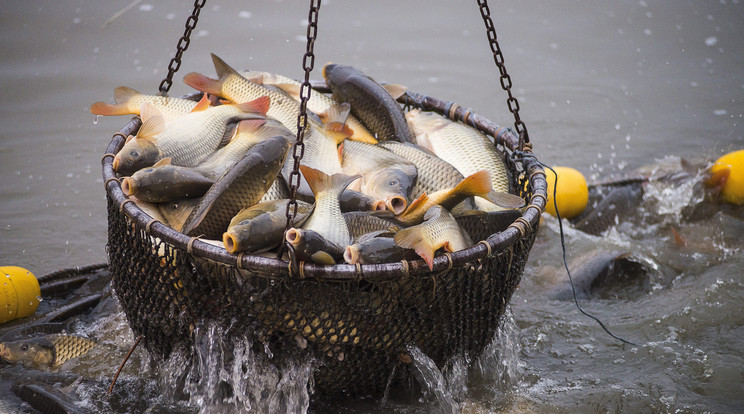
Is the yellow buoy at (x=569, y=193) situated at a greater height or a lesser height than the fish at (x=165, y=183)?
lesser

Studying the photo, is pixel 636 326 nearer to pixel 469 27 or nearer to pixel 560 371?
pixel 560 371

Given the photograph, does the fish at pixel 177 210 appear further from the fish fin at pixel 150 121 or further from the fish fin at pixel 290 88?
the fish fin at pixel 290 88

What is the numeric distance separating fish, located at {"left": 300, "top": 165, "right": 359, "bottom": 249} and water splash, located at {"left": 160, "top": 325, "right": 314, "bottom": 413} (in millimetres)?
403

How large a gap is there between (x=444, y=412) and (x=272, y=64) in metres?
4.00

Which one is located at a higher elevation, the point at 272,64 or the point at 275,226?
the point at 275,226

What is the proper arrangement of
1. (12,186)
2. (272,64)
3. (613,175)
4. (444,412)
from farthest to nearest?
(272,64)
(613,175)
(12,186)
(444,412)

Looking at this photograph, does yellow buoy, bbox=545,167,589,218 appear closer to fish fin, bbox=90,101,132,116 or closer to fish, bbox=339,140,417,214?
fish, bbox=339,140,417,214

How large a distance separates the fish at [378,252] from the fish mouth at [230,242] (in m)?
0.31

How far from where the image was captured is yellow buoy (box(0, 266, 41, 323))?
274 cm

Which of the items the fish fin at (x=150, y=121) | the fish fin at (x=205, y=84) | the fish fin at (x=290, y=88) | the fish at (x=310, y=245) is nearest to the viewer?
the fish at (x=310, y=245)

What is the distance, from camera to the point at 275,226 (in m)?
1.98

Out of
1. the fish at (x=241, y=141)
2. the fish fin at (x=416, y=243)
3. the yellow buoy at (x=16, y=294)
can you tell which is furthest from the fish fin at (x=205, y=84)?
the fish fin at (x=416, y=243)

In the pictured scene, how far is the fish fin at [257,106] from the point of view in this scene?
264cm

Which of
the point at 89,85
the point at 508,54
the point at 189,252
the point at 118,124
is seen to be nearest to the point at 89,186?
the point at 118,124
